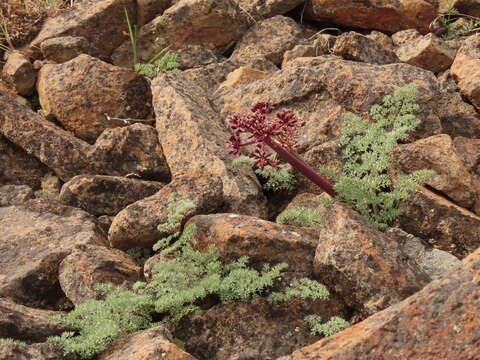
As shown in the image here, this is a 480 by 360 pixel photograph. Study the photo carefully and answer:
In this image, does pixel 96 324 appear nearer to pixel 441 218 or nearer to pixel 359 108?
pixel 441 218

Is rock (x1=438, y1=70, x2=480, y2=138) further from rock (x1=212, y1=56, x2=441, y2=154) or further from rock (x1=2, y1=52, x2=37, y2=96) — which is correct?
rock (x1=2, y1=52, x2=37, y2=96)

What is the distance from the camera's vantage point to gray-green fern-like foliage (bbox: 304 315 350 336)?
412 cm

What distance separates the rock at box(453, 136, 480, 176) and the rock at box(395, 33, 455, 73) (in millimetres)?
1676

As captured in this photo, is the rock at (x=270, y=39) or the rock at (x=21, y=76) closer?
the rock at (x=21, y=76)

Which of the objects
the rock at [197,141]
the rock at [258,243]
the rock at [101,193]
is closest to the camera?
the rock at [258,243]

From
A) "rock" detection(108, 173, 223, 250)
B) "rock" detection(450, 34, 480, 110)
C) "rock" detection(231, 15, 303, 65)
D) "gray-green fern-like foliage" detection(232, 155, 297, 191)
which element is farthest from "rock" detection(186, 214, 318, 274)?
"rock" detection(231, 15, 303, 65)

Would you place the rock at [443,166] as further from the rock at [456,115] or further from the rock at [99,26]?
the rock at [99,26]

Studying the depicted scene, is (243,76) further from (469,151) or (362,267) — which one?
(362,267)

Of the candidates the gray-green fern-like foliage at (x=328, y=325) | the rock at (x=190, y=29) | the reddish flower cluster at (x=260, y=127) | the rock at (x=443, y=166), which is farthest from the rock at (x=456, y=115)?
the rock at (x=190, y=29)

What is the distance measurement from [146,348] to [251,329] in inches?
33.2

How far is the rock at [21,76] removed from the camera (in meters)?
7.84

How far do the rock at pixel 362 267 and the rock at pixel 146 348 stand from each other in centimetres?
120

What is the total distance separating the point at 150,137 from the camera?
666 cm

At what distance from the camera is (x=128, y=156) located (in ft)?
21.4
